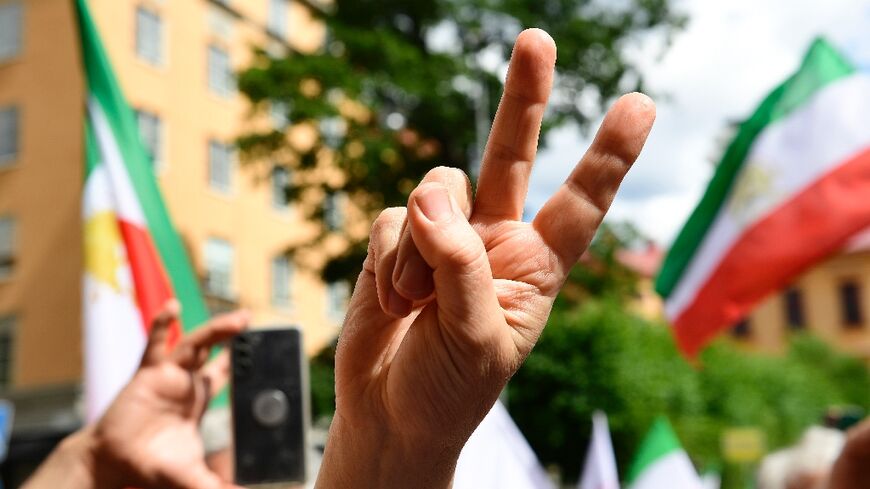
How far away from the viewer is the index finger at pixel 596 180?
5.24ft

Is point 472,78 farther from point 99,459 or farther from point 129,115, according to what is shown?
point 99,459

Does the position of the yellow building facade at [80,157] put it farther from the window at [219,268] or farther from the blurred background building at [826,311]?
the blurred background building at [826,311]

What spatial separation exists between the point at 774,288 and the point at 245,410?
3.99m

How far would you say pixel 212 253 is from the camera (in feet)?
86.3

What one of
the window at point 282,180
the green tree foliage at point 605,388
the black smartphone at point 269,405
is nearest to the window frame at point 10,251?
the window at point 282,180

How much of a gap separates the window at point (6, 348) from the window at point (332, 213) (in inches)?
311

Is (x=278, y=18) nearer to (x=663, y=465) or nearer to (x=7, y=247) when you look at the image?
(x=7, y=247)

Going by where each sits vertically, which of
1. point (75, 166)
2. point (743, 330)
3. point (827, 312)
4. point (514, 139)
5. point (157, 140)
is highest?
point (157, 140)

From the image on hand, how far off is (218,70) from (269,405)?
2556cm

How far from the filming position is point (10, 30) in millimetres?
24703

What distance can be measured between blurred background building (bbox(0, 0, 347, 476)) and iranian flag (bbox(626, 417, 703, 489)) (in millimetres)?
15377

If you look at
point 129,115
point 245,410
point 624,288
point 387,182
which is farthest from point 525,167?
point 624,288

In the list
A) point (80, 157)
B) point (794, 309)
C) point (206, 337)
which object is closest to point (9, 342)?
point (80, 157)

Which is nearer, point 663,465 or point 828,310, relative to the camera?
point 663,465
